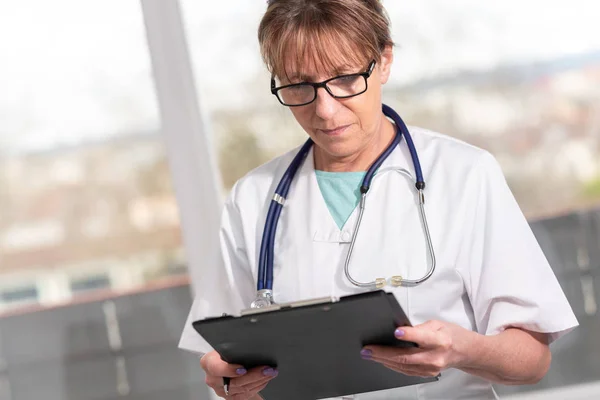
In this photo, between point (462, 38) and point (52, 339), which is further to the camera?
point (52, 339)

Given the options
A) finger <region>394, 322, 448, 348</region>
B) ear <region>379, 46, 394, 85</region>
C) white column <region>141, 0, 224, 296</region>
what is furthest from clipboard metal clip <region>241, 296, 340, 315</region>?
white column <region>141, 0, 224, 296</region>

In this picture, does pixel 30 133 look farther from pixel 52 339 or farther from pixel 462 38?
pixel 462 38

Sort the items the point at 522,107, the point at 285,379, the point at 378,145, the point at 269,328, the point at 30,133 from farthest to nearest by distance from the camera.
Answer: the point at 30,133 < the point at 522,107 < the point at 378,145 < the point at 285,379 < the point at 269,328

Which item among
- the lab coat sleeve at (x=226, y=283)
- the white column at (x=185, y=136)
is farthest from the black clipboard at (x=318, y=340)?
the white column at (x=185, y=136)

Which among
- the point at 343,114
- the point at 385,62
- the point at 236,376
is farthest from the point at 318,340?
the point at 385,62

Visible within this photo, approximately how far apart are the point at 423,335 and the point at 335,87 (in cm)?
47

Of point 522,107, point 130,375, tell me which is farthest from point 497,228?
point 130,375

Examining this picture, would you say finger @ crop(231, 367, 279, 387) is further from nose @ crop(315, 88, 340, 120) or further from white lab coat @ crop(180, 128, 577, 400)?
nose @ crop(315, 88, 340, 120)

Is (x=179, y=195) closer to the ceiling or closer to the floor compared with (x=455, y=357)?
closer to the ceiling

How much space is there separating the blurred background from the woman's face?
3.13 feet

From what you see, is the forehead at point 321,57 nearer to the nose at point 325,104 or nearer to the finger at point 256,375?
the nose at point 325,104

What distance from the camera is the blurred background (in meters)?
2.34

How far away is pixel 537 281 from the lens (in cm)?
137

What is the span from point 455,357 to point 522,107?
1.29 m
